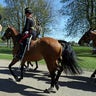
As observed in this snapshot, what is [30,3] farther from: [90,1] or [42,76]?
[42,76]

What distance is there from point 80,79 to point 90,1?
33247 millimetres

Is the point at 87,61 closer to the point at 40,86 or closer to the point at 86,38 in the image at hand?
the point at 86,38

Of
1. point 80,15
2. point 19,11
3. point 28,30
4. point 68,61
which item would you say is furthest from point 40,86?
point 19,11

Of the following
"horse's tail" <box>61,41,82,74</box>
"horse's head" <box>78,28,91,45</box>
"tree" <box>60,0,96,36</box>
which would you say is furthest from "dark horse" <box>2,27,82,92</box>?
"tree" <box>60,0,96,36</box>

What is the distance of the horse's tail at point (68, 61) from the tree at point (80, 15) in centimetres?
3257

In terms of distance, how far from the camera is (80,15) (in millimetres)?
44438

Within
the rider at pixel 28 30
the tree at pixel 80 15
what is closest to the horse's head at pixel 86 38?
the rider at pixel 28 30

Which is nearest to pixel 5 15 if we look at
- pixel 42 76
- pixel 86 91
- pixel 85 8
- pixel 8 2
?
pixel 8 2

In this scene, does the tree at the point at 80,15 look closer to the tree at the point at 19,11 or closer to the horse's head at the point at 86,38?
the tree at the point at 19,11

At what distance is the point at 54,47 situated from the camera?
1084cm

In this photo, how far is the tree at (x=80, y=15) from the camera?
1738 inches

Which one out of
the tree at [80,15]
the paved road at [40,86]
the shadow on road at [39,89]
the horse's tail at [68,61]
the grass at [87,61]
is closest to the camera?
the paved road at [40,86]

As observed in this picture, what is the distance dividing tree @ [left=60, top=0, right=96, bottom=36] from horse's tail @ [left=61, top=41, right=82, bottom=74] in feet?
107

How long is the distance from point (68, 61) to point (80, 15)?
3368 cm
